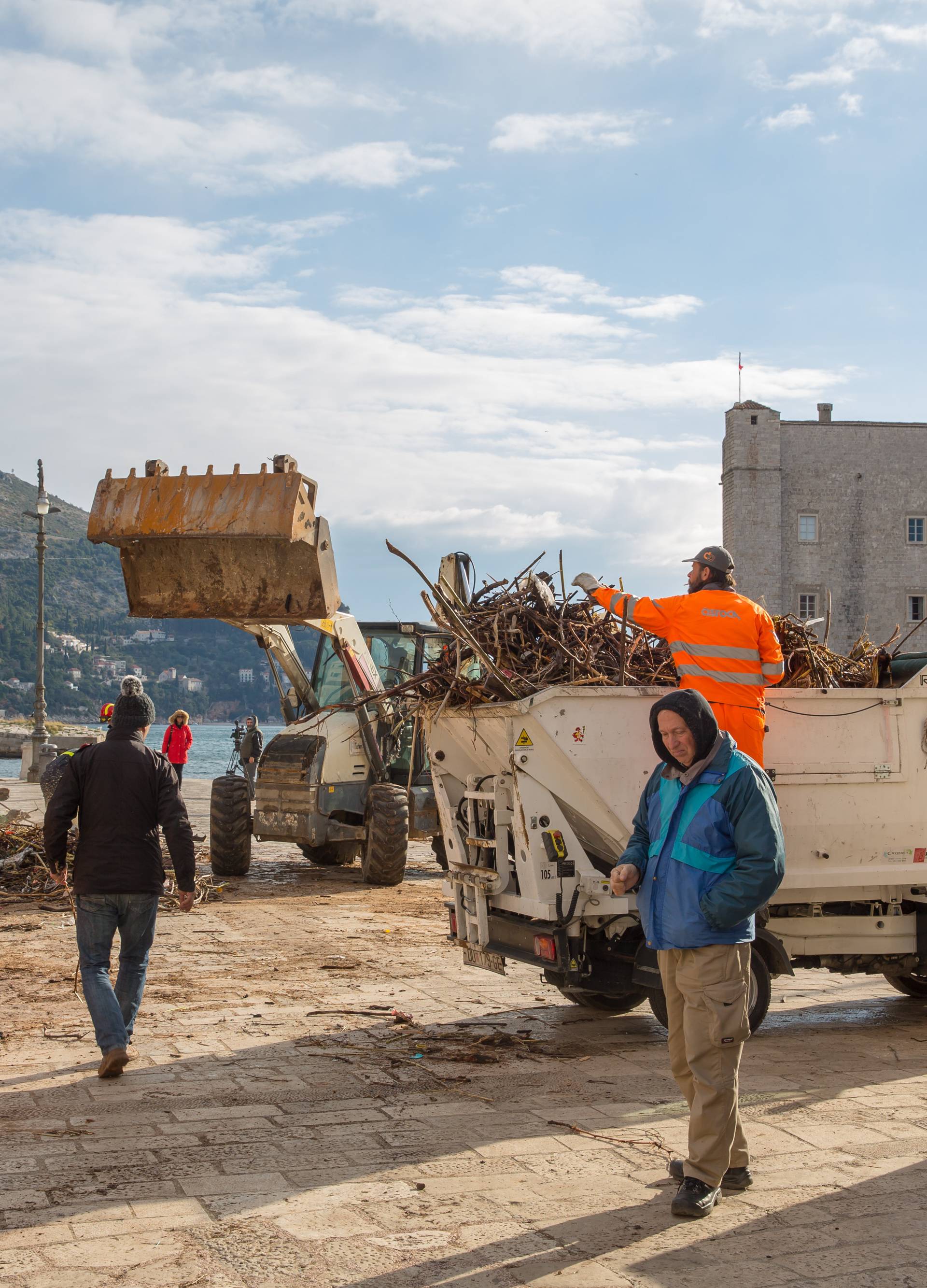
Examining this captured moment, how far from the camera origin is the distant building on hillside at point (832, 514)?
5184 centimetres

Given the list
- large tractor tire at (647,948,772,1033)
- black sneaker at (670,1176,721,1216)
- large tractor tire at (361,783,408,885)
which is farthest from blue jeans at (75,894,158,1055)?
large tractor tire at (361,783,408,885)

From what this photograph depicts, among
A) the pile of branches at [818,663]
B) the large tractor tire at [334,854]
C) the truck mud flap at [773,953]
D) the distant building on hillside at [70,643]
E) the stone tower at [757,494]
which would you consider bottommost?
the large tractor tire at [334,854]

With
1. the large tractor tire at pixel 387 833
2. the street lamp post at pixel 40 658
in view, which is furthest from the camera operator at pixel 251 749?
the street lamp post at pixel 40 658

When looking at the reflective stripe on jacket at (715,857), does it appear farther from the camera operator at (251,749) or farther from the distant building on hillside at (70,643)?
the distant building on hillside at (70,643)

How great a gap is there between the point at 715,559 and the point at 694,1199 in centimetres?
334

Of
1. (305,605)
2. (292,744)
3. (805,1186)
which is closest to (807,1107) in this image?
(805,1186)

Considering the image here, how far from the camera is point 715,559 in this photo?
22.2 feet

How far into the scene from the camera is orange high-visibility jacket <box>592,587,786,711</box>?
6582 mm

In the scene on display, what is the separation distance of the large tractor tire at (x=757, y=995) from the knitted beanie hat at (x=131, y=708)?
3.08 metres

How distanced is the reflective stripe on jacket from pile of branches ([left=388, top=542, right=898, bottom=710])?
2318mm

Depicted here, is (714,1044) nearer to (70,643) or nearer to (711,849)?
(711,849)

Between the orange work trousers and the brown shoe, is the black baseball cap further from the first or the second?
the brown shoe

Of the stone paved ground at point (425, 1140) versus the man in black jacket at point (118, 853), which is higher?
the man in black jacket at point (118, 853)

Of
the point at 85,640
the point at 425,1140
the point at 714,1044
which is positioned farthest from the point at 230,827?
the point at 85,640
